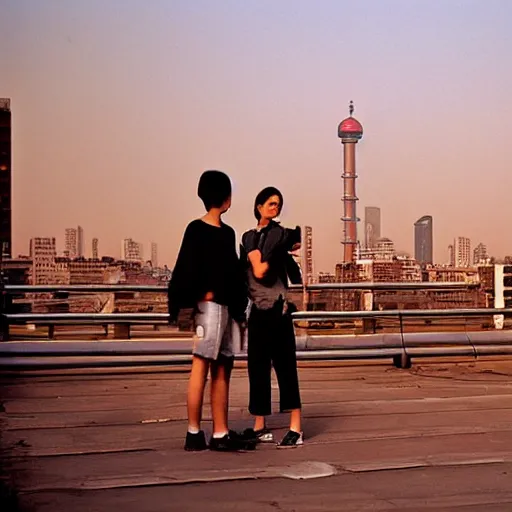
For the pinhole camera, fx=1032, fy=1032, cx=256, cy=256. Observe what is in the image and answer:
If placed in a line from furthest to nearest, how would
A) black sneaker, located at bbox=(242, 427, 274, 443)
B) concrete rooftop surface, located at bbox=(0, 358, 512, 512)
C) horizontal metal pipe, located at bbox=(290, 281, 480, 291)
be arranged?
horizontal metal pipe, located at bbox=(290, 281, 480, 291) < black sneaker, located at bbox=(242, 427, 274, 443) < concrete rooftop surface, located at bbox=(0, 358, 512, 512)

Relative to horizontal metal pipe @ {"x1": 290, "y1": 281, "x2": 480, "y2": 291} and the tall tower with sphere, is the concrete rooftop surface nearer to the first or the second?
horizontal metal pipe @ {"x1": 290, "y1": 281, "x2": 480, "y2": 291}

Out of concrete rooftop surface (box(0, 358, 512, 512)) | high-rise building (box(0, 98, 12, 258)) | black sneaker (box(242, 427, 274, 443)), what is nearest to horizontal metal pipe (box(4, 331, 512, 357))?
concrete rooftop surface (box(0, 358, 512, 512))

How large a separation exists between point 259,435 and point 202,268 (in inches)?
47.7

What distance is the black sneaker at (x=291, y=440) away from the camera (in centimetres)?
610

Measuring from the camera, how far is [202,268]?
577 cm

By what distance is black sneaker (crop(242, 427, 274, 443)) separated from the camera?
246 inches

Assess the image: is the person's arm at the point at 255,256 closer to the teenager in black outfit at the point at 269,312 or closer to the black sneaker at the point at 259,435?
the teenager in black outfit at the point at 269,312

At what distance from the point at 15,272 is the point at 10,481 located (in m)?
5.98

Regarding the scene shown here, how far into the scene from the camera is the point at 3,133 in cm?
627

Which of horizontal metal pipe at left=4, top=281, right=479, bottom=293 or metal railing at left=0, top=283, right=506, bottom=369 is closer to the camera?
metal railing at left=0, top=283, right=506, bottom=369

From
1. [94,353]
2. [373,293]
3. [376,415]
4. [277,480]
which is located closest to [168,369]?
[94,353]

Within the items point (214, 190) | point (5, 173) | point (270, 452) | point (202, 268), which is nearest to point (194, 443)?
point (270, 452)

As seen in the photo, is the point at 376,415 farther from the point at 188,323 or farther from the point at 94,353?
the point at 94,353

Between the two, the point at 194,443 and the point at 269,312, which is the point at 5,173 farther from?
the point at 194,443
